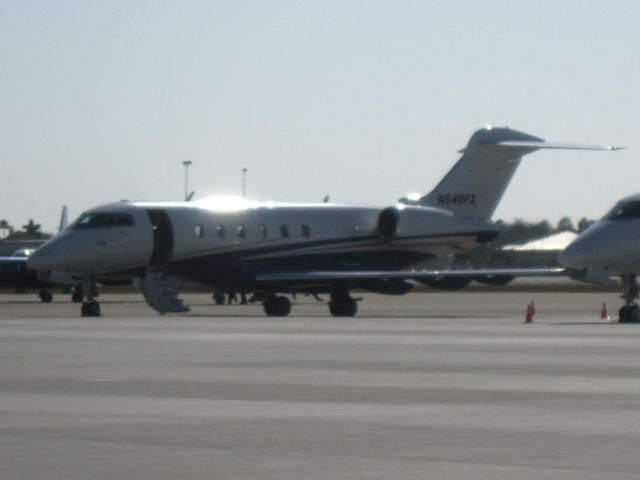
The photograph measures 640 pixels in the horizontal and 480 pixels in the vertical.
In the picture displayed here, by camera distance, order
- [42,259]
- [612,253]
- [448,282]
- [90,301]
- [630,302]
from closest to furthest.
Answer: [630,302] < [612,253] < [90,301] < [42,259] < [448,282]

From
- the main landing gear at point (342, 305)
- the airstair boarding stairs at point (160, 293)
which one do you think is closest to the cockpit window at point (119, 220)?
the airstair boarding stairs at point (160, 293)

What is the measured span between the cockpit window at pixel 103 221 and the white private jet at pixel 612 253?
1440 centimetres

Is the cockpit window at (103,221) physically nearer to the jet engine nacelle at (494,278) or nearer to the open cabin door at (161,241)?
the open cabin door at (161,241)

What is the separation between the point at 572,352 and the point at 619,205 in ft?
52.5

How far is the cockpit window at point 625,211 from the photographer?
41250mm

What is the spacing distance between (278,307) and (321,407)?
3368 cm

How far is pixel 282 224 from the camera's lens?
5262 centimetres

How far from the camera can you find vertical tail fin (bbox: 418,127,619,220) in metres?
55.6

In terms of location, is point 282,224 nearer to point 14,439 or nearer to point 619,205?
point 619,205

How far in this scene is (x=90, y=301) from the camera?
48062mm

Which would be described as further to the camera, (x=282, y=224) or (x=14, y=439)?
(x=282, y=224)

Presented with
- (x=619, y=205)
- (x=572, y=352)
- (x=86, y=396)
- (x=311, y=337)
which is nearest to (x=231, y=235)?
(x=619, y=205)

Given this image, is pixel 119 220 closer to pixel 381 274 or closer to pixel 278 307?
pixel 278 307

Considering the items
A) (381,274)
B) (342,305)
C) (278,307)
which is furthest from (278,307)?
(381,274)
